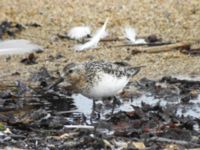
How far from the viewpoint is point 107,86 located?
32.2 feet

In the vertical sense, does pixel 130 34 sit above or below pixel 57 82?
above

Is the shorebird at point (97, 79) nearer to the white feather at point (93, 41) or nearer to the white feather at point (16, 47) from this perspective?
the white feather at point (16, 47)

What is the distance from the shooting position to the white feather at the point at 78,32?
12.9 metres

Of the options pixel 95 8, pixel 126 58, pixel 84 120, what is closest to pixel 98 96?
pixel 84 120

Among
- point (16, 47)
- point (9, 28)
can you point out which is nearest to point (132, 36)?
point (9, 28)

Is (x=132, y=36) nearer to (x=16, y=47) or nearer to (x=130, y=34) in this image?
(x=130, y=34)

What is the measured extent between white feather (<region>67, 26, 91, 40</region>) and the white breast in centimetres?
311

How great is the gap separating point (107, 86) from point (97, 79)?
0.62 feet

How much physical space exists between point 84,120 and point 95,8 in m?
4.27

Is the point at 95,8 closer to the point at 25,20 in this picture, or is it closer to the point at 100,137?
the point at 25,20

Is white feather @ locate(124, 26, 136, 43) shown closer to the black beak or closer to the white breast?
the black beak

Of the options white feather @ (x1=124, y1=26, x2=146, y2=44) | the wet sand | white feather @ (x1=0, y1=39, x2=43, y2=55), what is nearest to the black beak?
white feather @ (x1=0, y1=39, x2=43, y2=55)

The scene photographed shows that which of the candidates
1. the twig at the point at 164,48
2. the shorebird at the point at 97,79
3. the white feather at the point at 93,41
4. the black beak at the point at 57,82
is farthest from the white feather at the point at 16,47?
the twig at the point at 164,48

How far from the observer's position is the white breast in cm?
979
